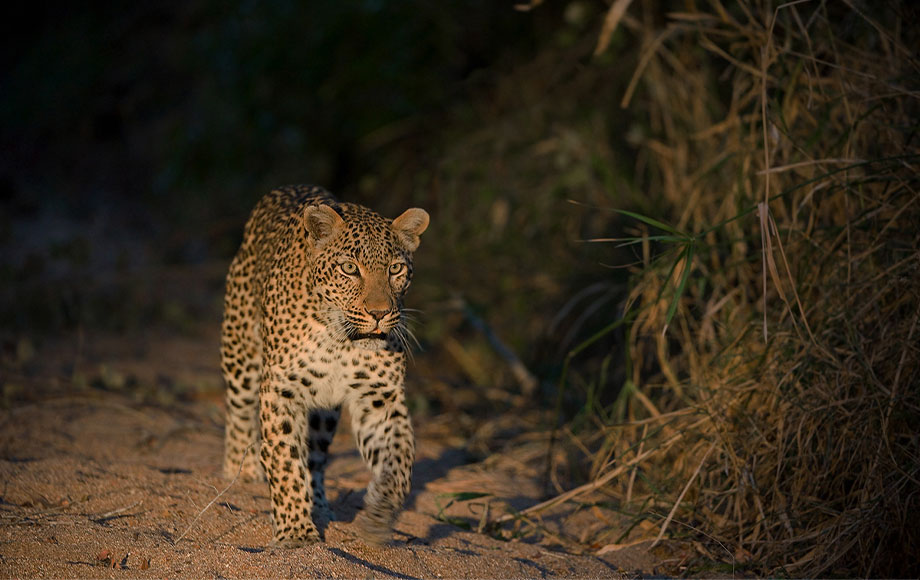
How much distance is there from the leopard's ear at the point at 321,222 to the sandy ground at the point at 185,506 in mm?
1335

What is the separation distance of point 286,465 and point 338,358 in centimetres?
56

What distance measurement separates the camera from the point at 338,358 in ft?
15.7


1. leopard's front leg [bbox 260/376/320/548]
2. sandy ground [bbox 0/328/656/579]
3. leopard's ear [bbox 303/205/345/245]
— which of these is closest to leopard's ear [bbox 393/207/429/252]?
leopard's ear [bbox 303/205/345/245]

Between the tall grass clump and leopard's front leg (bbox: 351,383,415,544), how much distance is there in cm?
115

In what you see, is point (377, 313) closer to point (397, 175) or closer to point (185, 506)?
point (185, 506)

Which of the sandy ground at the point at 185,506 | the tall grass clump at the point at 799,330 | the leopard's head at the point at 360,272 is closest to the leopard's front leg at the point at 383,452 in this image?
the sandy ground at the point at 185,506

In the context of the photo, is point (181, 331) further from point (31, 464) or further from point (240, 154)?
point (31, 464)

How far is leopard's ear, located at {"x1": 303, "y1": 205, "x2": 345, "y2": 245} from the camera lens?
4855 mm

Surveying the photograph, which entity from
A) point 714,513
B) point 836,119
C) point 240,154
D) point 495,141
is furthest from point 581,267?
point 240,154

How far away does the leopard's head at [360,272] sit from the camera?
15.3 ft

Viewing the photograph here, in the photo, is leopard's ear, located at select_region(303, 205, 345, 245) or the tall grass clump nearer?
the tall grass clump

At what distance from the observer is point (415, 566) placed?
175 inches

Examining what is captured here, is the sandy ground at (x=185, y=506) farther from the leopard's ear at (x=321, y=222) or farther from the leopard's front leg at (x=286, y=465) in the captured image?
the leopard's ear at (x=321, y=222)

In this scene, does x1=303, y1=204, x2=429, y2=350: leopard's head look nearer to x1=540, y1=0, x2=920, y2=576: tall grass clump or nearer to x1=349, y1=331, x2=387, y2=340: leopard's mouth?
x1=349, y1=331, x2=387, y2=340: leopard's mouth
